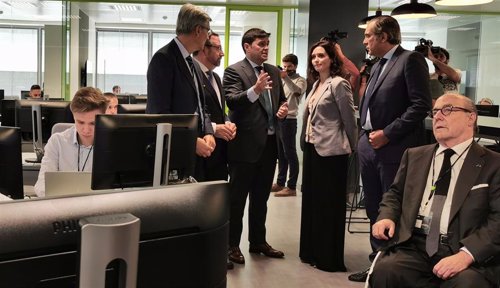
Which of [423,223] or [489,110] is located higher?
[489,110]

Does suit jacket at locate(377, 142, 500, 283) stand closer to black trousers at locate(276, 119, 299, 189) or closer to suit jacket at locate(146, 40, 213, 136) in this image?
suit jacket at locate(146, 40, 213, 136)

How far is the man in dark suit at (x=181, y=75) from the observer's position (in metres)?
2.74

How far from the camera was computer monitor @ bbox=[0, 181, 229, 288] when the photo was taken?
663 millimetres

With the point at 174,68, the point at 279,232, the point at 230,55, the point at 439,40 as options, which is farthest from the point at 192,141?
the point at 439,40

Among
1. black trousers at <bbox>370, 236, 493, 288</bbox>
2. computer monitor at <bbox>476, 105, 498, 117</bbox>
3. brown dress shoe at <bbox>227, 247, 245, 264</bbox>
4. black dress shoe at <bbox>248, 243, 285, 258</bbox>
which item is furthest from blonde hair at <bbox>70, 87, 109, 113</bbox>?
computer monitor at <bbox>476, 105, 498, 117</bbox>

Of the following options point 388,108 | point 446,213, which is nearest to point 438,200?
point 446,213

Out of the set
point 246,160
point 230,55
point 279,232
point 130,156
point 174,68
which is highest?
point 230,55

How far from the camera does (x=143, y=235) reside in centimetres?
77

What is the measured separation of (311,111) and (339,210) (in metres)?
0.73

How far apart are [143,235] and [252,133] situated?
305 centimetres

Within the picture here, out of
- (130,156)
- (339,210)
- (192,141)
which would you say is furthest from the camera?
(339,210)

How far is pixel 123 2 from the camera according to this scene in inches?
446

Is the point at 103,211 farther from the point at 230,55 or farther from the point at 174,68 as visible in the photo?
the point at 230,55

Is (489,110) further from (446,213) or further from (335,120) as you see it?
(446,213)
